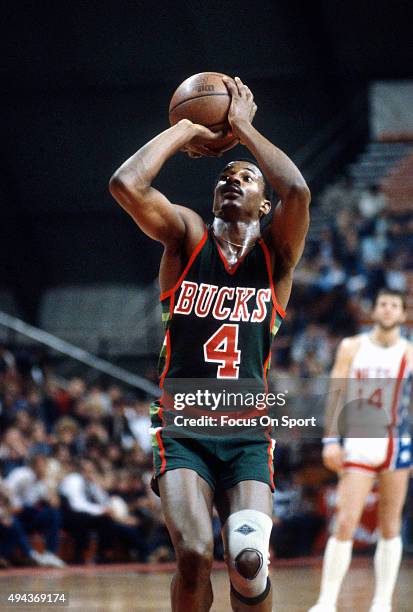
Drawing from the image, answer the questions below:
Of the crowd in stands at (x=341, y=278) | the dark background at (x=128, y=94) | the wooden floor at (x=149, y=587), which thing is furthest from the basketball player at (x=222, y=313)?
the dark background at (x=128, y=94)

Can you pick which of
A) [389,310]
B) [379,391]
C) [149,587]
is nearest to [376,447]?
[379,391]

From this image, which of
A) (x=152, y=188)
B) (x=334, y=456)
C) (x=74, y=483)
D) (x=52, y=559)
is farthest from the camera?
(x=74, y=483)

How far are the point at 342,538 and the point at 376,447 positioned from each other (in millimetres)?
611

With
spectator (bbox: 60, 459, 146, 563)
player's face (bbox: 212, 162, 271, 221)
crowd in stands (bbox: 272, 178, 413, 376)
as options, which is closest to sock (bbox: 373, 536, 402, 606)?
player's face (bbox: 212, 162, 271, 221)

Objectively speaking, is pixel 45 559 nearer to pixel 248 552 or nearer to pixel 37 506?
pixel 37 506

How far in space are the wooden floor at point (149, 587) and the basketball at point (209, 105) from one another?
3.44 meters

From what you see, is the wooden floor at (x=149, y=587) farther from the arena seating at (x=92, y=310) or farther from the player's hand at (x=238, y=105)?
the arena seating at (x=92, y=310)

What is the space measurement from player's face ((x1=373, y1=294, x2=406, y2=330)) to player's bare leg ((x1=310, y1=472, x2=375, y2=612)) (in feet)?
3.39

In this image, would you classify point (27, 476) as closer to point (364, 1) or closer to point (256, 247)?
point (256, 247)

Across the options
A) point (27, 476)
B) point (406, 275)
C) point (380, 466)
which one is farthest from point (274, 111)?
point (380, 466)

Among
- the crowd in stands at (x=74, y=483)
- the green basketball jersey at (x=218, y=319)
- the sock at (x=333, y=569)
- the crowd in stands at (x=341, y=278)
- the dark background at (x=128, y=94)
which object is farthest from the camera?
the dark background at (x=128, y=94)

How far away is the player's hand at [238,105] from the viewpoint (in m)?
4.45

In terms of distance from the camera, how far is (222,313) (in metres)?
4.27

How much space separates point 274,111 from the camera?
1897 cm
